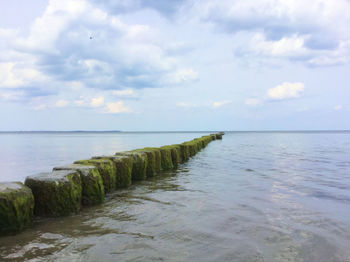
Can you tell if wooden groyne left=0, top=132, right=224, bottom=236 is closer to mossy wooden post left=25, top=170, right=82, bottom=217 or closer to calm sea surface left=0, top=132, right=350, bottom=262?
mossy wooden post left=25, top=170, right=82, bottom=217

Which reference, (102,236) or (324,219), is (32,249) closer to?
(102,236)

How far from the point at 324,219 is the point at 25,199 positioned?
5.24 m

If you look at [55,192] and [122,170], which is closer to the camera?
[55,192]

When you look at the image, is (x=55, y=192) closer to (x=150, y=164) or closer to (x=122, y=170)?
(x=122, y=170)

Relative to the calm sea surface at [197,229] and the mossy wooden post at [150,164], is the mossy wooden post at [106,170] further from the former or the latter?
the mossy wooden post at [150,164]

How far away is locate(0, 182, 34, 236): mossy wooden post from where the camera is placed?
4145 mm

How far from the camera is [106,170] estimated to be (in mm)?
7160

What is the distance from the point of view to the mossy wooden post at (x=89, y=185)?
5.93m

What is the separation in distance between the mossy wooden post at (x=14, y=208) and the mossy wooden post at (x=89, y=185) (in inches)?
54.2

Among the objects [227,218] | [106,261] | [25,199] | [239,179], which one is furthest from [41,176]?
[239,179]

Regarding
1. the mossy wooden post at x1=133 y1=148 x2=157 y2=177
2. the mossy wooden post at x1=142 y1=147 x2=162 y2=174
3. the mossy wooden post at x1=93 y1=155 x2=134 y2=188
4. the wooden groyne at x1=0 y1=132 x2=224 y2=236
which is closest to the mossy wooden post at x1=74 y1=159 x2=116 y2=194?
the wooden groyne at x1=0 y1=132 x2=224 y2=236

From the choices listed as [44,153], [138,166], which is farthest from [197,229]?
[44,153]

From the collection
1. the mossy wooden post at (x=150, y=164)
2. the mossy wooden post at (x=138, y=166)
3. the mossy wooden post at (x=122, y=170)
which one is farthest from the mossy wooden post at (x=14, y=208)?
the mossy wooden post at (x=150, y=164)

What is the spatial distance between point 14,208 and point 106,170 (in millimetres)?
3010
